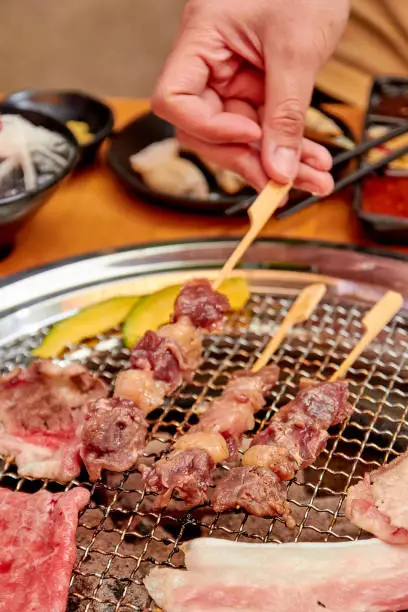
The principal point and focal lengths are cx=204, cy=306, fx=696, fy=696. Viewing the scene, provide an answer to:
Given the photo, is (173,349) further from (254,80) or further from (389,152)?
(389,152)

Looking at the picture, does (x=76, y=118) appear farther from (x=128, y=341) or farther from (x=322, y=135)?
(x=128, y=341)

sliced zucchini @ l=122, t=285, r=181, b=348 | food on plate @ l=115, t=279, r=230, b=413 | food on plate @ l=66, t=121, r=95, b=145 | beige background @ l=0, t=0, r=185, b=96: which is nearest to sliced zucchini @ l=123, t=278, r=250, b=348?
sliced zucchini @ l=122, t=285, r=181, b=348

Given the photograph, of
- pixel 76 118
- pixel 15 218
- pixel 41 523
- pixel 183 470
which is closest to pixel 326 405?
pixel 183 470

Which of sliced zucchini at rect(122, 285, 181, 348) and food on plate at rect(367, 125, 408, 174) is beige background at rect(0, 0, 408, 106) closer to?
food on plate at rect(367, 125, 408, 174)

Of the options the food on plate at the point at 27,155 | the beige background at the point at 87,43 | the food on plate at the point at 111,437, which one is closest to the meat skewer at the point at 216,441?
the food on plate at the point at 111,437

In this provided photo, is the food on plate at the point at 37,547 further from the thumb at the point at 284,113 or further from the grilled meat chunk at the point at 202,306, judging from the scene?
the thumb at the point at 284,113
